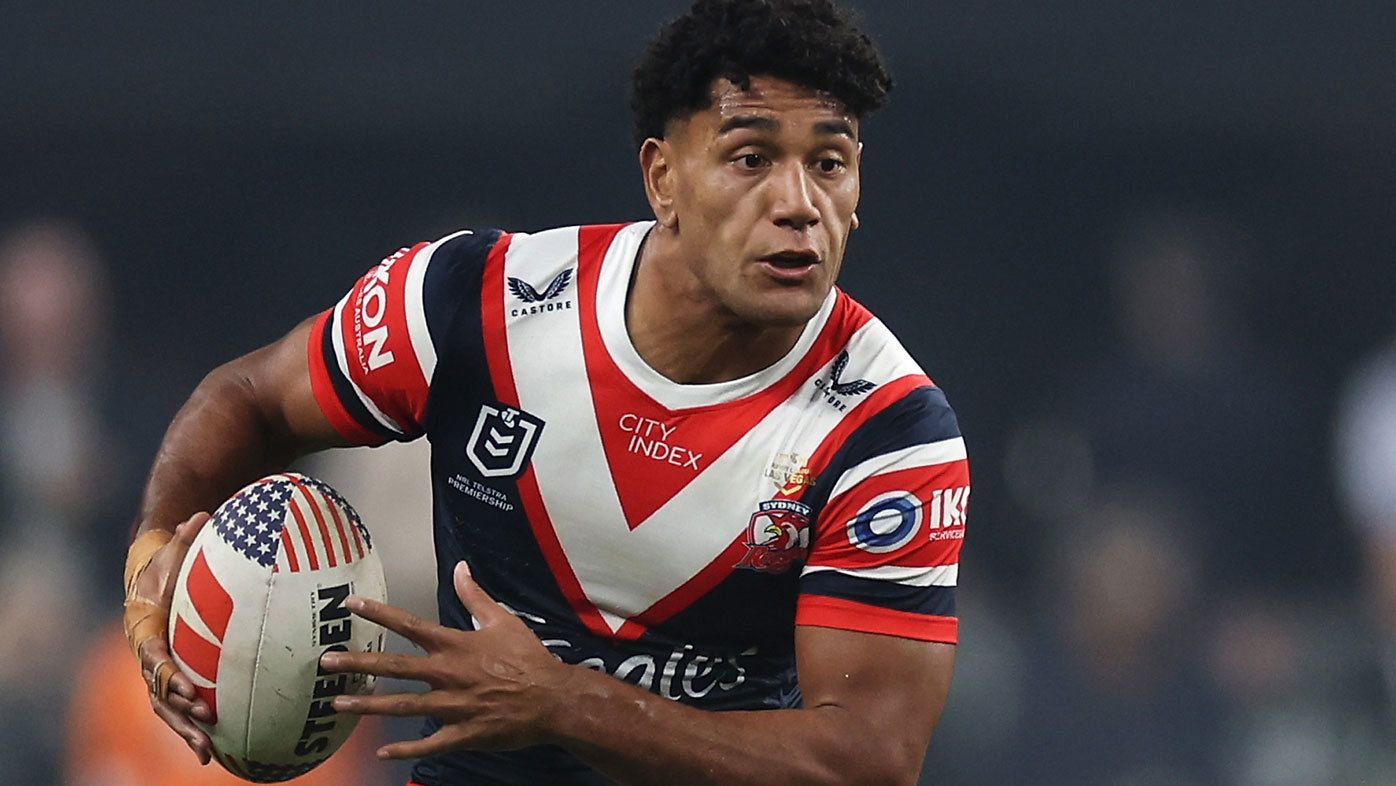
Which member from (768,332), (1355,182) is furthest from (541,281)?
(1355,182)

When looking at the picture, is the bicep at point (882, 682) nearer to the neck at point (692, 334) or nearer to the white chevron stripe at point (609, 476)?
the white chevron stripe at point (609, 476)

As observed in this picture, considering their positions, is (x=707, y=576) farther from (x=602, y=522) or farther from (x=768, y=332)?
(x=768, y=332)

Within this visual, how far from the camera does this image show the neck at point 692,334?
12.2ft

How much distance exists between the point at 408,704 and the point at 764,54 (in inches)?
52.5

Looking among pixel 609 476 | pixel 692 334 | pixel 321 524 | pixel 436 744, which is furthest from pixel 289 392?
pixel 436 744

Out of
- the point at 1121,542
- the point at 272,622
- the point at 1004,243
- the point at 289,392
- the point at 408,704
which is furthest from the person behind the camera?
the point at 1004,243

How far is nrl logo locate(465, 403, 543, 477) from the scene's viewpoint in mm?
3807

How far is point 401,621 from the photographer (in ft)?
10.3

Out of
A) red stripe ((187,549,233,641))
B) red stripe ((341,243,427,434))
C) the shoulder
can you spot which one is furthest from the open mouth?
red stripe ((187,549,233,641))

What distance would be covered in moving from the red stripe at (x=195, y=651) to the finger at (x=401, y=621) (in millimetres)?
320

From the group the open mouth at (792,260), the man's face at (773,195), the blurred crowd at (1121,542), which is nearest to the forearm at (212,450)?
the man's face at (773,195)

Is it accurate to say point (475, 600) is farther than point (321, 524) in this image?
No

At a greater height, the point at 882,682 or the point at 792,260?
the point at 792,260

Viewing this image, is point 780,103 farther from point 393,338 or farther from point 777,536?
point 393,338
